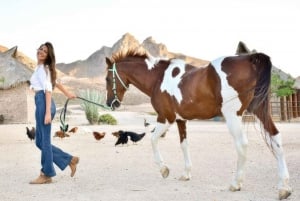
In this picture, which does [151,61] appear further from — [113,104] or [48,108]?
[48,108]

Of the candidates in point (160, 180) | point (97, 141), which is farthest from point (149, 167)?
point (97, 141)

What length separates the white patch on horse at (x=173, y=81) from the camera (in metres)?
6.58

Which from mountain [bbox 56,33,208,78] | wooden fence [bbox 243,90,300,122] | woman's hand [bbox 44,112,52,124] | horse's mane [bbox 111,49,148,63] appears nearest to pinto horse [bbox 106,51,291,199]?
horse's mane [bbox 111,49,148,63]

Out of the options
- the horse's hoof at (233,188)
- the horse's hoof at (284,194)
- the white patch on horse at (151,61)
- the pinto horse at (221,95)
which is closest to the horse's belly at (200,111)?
the pinto horse at (221,95)

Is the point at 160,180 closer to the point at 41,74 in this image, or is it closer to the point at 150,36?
the point at 41,74

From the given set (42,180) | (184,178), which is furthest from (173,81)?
(42,180)

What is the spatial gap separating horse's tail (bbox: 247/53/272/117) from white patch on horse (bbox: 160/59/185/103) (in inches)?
44.9

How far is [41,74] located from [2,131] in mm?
12867

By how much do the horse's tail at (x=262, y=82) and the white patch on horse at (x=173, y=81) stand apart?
1.14 m

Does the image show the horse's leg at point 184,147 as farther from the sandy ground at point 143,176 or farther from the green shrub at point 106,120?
the green shrub at point 106,120

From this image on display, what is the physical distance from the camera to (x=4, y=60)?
1214 inches

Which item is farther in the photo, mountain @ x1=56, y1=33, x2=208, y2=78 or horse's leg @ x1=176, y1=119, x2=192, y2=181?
mountain @ x1=56, y1=33, x2=208, y2=78

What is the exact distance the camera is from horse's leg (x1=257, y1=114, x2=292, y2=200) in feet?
17.8

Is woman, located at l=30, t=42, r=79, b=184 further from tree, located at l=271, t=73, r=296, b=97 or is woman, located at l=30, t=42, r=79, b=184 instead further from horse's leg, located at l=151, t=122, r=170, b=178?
tree, located at l=271, t=73, r=296, b=97
